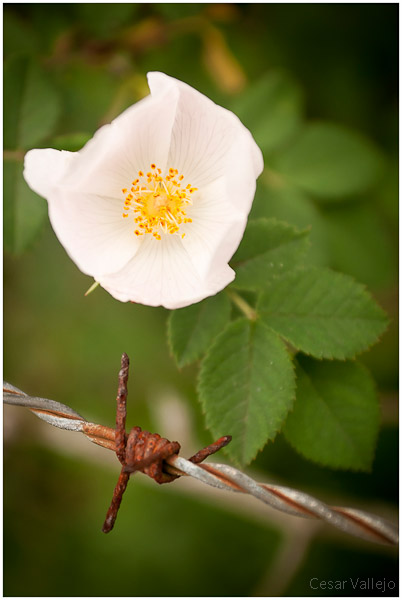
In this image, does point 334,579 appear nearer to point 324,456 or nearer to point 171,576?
point 171,576

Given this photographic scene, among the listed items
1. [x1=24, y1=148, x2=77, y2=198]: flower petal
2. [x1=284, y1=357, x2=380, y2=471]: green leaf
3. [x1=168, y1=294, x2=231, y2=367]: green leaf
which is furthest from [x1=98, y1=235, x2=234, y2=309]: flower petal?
[x1=284, y1=357, x2=380, y2=471]: green leaf

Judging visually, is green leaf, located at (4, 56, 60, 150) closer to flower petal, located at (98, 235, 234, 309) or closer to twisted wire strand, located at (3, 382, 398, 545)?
flower petal, located at (98, 235, 234, 309)

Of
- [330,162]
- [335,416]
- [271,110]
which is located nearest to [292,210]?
[330,162]

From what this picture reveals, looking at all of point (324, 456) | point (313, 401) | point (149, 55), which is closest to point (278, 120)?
point (149, 55)

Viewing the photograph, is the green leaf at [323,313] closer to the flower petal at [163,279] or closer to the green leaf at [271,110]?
the flower petal at [163,279]

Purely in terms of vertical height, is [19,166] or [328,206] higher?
[19,166]

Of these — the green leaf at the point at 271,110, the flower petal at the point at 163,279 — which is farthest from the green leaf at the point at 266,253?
the green leaf at the point at 271,110
